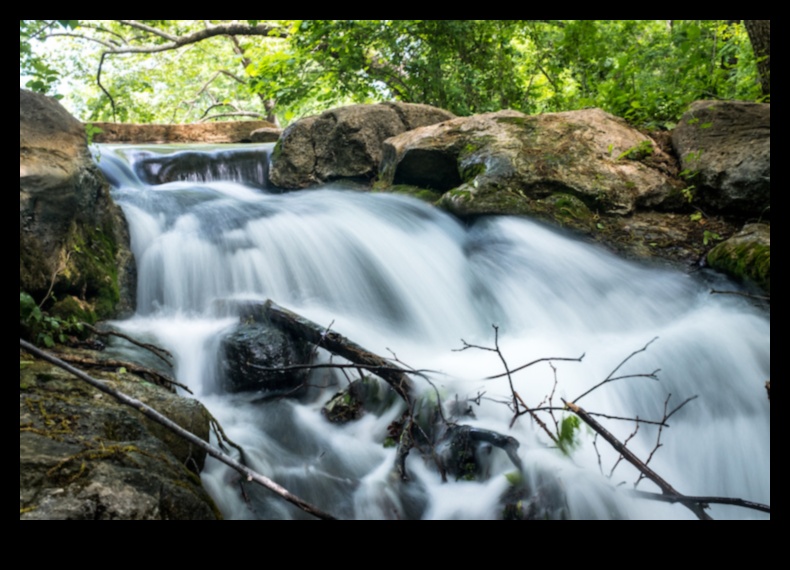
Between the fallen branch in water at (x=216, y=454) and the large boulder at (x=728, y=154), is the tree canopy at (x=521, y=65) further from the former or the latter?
the fallen branch in water at (x=216, y=454)

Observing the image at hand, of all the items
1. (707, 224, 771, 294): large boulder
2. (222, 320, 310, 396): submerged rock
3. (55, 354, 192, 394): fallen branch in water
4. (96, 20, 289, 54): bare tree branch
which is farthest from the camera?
(96, 20, 289, 54): bare tree branch

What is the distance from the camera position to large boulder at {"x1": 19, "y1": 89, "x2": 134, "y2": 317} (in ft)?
11.3

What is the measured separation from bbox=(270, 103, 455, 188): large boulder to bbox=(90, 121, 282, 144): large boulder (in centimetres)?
360

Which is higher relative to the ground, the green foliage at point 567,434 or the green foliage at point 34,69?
the green foliage at point 34,69

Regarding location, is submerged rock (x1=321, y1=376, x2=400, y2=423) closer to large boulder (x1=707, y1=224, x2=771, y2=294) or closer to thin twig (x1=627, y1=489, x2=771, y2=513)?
thin twig (x1=627, y1=489, x2=771, y2=513)

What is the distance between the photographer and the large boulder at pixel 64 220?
3.44 metres

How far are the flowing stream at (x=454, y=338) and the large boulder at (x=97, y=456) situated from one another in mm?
483

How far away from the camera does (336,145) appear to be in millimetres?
7973

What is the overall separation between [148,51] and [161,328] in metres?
12.6

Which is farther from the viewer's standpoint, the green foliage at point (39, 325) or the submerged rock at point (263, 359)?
the submerged rock at point (263, 359)

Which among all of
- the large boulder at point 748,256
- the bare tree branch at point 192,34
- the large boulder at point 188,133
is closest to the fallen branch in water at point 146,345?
the large boulder at point 748,256

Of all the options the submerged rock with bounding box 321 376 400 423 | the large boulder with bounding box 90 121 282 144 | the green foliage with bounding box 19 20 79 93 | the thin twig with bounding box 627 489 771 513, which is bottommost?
the submerged rock with bounding box 321 376 400 423

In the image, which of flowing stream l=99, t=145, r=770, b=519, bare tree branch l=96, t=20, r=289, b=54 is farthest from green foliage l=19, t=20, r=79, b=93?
bare tree branch l=96, t=20, r=289, b=54
